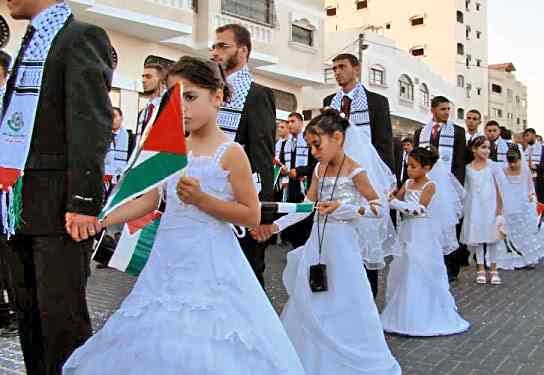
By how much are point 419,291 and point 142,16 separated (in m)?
13.0

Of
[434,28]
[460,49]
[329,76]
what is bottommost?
[329,76]

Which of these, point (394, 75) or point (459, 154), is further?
point (394, 75)

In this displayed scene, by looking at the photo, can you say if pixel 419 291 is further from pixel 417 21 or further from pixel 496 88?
pixel 496 88

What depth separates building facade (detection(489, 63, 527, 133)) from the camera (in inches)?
2574

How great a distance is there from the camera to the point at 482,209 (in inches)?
340

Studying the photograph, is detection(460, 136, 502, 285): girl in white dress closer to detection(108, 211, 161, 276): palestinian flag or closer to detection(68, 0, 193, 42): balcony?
detection(108, 211, 161, 276): palestinian flag

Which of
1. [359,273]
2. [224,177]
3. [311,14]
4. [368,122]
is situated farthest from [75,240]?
[311,14]

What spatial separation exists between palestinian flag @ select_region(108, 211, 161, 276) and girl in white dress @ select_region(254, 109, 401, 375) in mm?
1069

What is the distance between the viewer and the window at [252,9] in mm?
20547

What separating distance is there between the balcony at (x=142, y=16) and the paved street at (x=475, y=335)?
9.14 meters

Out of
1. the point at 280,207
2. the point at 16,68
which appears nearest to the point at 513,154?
the point at 280,207

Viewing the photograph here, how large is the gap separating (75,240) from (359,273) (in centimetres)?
226

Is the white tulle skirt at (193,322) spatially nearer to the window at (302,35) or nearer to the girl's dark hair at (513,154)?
the girl's dark hair at (513,154)

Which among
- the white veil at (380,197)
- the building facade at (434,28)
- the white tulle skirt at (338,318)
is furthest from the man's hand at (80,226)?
the building facade at (434,28)
